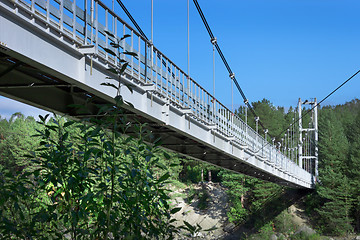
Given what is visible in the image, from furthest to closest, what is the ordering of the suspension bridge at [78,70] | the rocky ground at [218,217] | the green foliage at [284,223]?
1. the green foliage at [284,223]
2. the rocky ground at [218,217]
3. the suspension bridge at [78,70]

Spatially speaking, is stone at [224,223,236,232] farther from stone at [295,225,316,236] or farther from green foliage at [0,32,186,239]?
green foliage at [0,32,186,239]

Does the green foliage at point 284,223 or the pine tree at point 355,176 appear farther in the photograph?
the green foliage at point 284,223

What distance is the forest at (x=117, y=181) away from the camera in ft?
8.52

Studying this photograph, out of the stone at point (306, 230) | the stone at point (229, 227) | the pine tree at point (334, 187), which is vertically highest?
the pine tree at point (334, 187)

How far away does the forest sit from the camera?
2.60 metres

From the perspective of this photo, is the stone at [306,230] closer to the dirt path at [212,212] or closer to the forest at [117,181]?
the forest at [117,181]

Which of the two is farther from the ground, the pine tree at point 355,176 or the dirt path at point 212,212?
the pine tree at point 355,176

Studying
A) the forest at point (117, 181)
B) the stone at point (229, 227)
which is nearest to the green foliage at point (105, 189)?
the forest at point (117, 181)

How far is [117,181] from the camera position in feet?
8.79

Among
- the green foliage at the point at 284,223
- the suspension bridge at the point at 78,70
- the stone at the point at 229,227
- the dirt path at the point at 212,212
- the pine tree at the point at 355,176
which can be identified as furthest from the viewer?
the dirt path at the point at 212,212

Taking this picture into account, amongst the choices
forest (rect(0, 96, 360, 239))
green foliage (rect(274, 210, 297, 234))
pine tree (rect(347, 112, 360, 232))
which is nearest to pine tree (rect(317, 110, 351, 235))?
forest (rect(0, 96, 360, 239))

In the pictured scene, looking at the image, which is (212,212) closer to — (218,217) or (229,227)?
(218,217)

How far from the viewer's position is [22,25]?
5.60 meters

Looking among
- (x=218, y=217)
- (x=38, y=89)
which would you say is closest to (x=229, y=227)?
(x=218, y=217)
